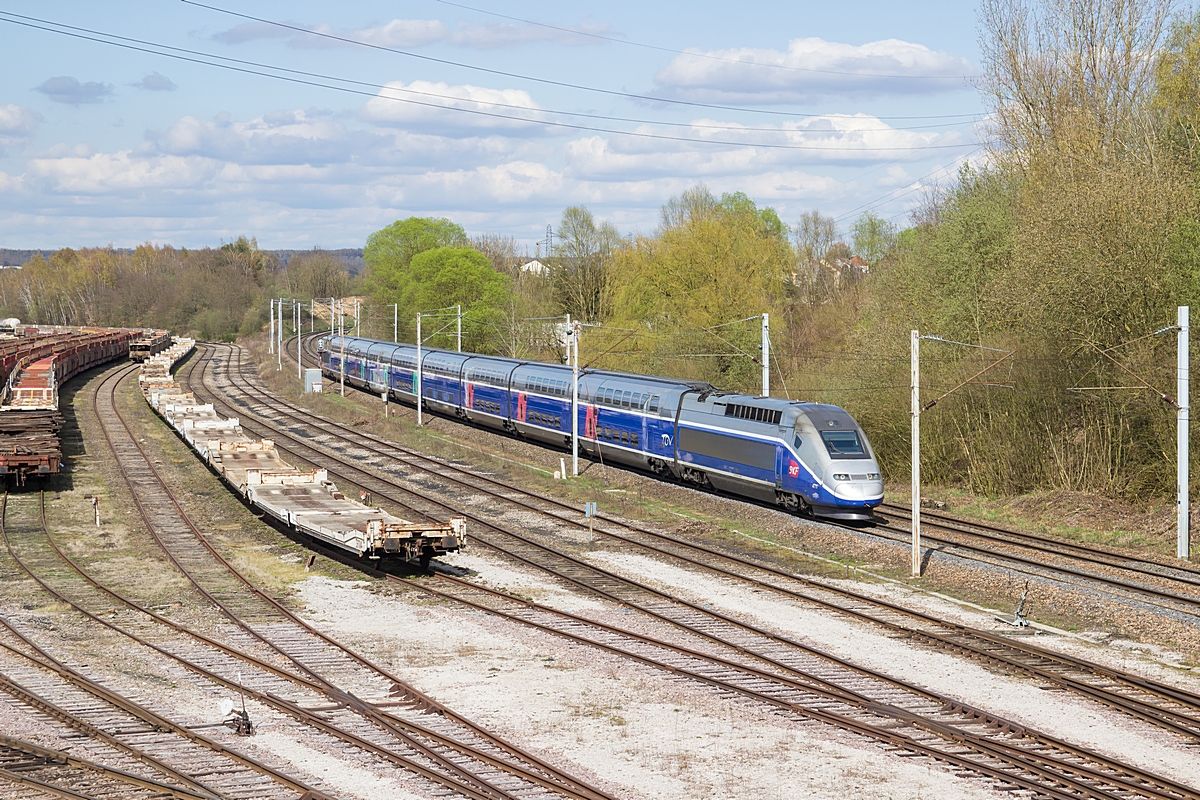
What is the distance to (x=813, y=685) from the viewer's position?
55.7ft

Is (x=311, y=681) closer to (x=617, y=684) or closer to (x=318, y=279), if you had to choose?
(x=617, y=684)

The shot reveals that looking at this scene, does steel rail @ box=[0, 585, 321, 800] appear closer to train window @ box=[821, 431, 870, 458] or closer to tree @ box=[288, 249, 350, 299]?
train window @ box=[821, 431, 870, 458]

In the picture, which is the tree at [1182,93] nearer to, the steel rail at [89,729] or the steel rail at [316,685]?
the steel rail at [316,685]

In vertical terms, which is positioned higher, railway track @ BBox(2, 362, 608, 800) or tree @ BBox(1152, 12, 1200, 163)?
tree @ BBox(1152, 12, 1200, 163)

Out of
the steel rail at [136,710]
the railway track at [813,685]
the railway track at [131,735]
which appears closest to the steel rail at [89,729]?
the railway track at [131,735]

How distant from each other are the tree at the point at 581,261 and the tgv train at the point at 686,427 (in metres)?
28.2

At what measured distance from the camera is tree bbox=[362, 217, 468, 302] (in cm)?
11369

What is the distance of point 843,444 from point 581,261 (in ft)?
200

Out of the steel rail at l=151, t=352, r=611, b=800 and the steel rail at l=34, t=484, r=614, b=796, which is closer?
the steel rail at l=151, t=352, r=611, b=800

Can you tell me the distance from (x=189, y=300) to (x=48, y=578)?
150 metres

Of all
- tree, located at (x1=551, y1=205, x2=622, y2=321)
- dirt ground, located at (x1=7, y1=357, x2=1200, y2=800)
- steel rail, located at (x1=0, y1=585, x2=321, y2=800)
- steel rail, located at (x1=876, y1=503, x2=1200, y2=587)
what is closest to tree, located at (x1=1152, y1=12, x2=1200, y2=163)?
steel rail, located at (x1=876, y1=503, x2=1200, y2=587)

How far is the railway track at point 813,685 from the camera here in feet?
45.0

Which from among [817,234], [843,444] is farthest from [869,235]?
[843,444]

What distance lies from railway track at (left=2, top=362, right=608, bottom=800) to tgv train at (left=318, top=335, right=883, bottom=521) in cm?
1479
